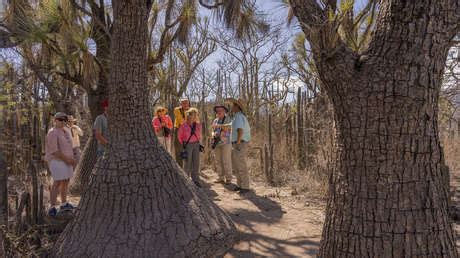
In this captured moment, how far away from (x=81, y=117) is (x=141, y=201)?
9.26m

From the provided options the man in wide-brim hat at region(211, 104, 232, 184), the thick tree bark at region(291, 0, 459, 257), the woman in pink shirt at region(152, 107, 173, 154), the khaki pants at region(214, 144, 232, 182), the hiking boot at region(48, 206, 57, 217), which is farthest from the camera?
the woman in pink shirt at region(152, 107, 173, 154)

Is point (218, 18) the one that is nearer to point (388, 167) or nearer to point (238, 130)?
point (238, 130)

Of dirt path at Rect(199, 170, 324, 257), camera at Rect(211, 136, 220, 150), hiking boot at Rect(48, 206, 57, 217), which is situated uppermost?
camera at Rect(211, 136, 220, 150)

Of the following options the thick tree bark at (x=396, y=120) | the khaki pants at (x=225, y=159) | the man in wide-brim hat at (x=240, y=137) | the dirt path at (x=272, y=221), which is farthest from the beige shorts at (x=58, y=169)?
the thick tree bark at (x=396, y=120)

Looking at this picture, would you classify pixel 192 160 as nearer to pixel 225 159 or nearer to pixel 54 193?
pixel 225 159

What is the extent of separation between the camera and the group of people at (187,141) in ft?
13.5

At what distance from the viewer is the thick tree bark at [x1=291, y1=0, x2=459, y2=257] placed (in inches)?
71.8

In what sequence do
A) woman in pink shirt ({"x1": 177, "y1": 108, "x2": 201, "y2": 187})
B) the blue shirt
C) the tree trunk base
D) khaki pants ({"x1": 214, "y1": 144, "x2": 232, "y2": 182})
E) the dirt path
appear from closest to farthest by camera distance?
the tree trunk base < the dirt path < the blue shirt < woman in pink shirt ({"x1": 177, "y1": 108, "x2": 201, "y2": 187}) < khaki pants ({"x1": 214, "y1": 144, "x2": 232, "y2": 182})

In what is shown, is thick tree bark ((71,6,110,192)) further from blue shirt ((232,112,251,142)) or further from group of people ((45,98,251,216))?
blue shirt ((232,112,251,142))

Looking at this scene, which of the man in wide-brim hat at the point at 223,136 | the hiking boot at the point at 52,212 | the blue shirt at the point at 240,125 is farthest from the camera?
the man in wide-brim hat at the point at 223,136

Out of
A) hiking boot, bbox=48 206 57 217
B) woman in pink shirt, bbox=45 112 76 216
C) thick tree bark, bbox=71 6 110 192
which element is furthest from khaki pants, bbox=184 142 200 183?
hiking boot, bbox=48 206 57 217

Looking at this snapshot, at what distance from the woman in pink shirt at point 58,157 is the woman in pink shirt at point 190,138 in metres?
1.82

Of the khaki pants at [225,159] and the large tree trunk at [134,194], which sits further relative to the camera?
the khaki pants at [225,159]

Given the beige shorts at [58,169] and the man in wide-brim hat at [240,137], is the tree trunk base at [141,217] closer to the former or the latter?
the beige shorts at [58,169]
